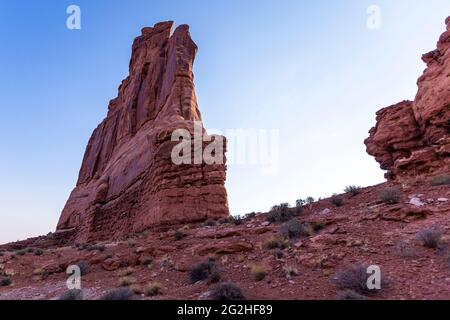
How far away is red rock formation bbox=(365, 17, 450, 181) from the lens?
15.1m

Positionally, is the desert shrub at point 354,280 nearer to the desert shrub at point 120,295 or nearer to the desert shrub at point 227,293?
the desert shrub at point 227,293

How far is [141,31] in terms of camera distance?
38062 mm

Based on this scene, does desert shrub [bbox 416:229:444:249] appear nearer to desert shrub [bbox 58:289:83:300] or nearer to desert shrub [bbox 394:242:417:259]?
desert shrub [bbox 394:242:417:259]

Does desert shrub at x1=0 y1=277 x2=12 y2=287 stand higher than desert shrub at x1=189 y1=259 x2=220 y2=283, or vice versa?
desert shrub at x1=189 y1=259 x2=220 y2=283

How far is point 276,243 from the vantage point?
31.1 feet

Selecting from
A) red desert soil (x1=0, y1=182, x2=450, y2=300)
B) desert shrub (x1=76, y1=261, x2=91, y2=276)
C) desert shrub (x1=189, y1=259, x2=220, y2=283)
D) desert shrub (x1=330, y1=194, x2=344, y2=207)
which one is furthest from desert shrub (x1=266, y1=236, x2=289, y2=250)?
desert shrub (x1=76, y1=261, x2=91, y2=276)

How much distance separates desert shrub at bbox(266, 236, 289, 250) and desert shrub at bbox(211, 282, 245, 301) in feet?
10.1

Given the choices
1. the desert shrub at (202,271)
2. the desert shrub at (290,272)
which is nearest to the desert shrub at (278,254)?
the desert shrub at (290,272)

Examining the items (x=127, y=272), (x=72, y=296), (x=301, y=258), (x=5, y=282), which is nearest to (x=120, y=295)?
(x=72, y=296)

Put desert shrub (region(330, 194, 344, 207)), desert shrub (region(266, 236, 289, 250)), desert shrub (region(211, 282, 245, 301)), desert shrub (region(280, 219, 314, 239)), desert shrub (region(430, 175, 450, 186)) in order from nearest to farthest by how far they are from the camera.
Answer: desert shrub (region(211, 282, 245, 301)) < desert shrub (region(266, 236, 289, 250)) < desert shrub (region(280, 219, 314, 239)) < desert shrub (region(430, 175, 450, 186)) < desert shrub (region(330, 194, 344, 207))

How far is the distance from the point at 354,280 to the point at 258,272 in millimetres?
2268

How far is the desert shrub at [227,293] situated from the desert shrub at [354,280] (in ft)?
6.46

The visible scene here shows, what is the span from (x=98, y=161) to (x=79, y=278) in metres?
31.6

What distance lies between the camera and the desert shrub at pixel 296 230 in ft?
32.5
